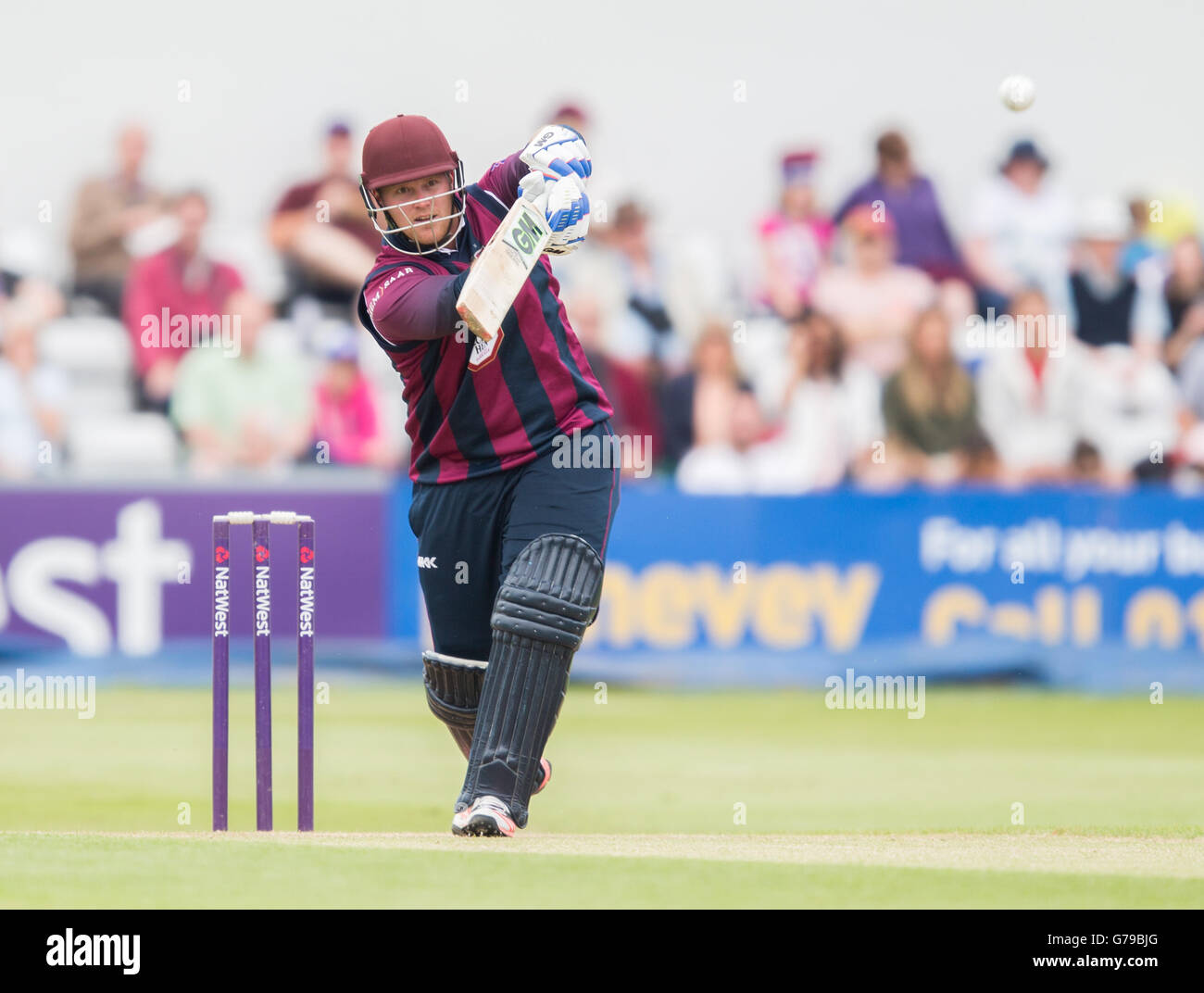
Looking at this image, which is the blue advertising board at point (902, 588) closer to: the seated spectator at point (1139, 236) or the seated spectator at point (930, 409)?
the seated spectator at point (930, 409)

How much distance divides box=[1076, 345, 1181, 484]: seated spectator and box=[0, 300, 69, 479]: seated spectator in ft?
22.6

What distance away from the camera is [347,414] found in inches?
505

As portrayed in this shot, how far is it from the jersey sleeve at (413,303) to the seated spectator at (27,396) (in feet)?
23.6

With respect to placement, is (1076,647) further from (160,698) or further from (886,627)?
(160,698)

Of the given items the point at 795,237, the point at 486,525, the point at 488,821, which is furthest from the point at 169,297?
the point at 488,821

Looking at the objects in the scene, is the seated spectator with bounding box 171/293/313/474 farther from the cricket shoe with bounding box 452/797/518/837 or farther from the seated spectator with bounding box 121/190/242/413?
the cricket shoe with bounding box 452/797/518/837

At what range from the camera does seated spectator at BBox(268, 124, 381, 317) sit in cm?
1359

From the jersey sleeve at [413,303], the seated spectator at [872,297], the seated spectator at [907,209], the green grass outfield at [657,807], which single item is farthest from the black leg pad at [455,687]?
the seated spectator at [907,209]

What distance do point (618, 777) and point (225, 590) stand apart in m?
3.05

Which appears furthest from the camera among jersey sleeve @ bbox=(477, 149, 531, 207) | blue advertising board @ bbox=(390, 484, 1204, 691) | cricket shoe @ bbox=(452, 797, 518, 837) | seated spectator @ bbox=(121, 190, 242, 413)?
seated spectator @ bbox=(121, 190, 242, 413)

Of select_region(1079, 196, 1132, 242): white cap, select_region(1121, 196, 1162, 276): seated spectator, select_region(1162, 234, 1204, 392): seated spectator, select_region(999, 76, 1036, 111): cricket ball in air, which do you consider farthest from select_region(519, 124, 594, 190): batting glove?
select_region(1121, 196, 1162, 276): seated spectator

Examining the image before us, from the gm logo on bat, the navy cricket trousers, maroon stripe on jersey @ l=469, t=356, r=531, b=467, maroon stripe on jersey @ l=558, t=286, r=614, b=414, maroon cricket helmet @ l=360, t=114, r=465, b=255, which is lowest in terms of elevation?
the navy cricket trousers
